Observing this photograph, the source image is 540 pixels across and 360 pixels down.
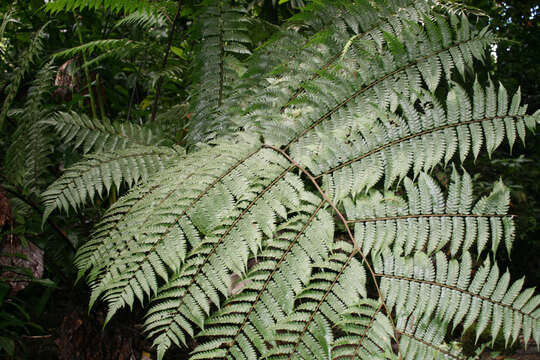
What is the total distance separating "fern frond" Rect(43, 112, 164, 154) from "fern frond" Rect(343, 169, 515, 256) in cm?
88

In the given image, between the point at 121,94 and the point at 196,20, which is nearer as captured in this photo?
the point at 196,20

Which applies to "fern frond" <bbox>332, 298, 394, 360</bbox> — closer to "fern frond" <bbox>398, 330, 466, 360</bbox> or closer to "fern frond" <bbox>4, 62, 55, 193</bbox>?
"fern frond" <bbox>398, 330, 466, 360</bbox>

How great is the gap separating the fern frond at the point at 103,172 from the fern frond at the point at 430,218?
64 cm

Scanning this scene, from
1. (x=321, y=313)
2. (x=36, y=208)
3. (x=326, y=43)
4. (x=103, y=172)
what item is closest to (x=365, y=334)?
(x=321, y=313)

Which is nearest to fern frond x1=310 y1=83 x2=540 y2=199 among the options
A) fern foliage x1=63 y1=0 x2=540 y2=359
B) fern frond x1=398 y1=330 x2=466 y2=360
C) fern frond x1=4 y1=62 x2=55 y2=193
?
fern foliage x1=63 y1=0 x2=540 y2=359

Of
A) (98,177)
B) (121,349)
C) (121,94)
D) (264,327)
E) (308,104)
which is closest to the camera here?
(264,327)

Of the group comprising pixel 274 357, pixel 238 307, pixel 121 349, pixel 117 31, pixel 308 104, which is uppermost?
pixel 117 31

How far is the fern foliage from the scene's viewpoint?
0.87 metres

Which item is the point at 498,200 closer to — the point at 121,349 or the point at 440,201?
the point at 440,201

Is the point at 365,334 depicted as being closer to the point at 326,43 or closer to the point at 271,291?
the point at 271,291

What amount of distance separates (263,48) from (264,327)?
0.88m

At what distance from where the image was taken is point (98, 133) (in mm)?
1445

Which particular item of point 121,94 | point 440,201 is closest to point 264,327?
point 440,201

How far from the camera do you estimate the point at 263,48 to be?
124cm
